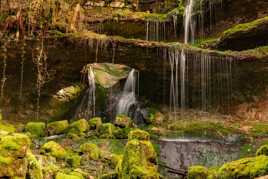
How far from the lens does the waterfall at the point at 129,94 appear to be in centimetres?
2106

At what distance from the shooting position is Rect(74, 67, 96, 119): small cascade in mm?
21438

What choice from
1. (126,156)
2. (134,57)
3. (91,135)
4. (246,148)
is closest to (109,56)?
(134,57)

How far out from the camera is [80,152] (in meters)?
13.8

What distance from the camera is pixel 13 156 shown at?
757 centimetres

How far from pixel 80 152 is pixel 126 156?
4.04 metres

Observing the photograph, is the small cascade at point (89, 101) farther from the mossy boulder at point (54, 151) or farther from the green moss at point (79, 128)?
the mossy boulder at point (54, 151)

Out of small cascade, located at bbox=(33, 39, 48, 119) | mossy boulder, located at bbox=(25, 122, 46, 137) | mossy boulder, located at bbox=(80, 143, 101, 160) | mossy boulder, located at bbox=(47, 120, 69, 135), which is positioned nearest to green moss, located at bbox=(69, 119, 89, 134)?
mossy boulder, located at bbox=(47, 120, 69, 135)

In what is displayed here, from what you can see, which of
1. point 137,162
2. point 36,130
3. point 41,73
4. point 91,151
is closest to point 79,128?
point 36,130

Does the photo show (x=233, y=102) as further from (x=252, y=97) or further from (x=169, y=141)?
(x=169, y=141)

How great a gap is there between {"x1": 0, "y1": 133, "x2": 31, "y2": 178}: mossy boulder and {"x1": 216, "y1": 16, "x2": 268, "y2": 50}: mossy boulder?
15.2 metres

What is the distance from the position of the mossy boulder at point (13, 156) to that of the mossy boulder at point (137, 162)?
2659 mm

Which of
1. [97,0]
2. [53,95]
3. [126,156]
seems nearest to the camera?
[126,156]

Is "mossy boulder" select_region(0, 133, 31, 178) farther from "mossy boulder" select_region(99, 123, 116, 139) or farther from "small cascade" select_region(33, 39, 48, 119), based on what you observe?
"small cascade" select_region(33, 39, 48, 119)

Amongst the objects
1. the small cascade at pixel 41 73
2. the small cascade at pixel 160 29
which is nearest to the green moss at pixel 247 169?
the small cascade at pixel 41 73
